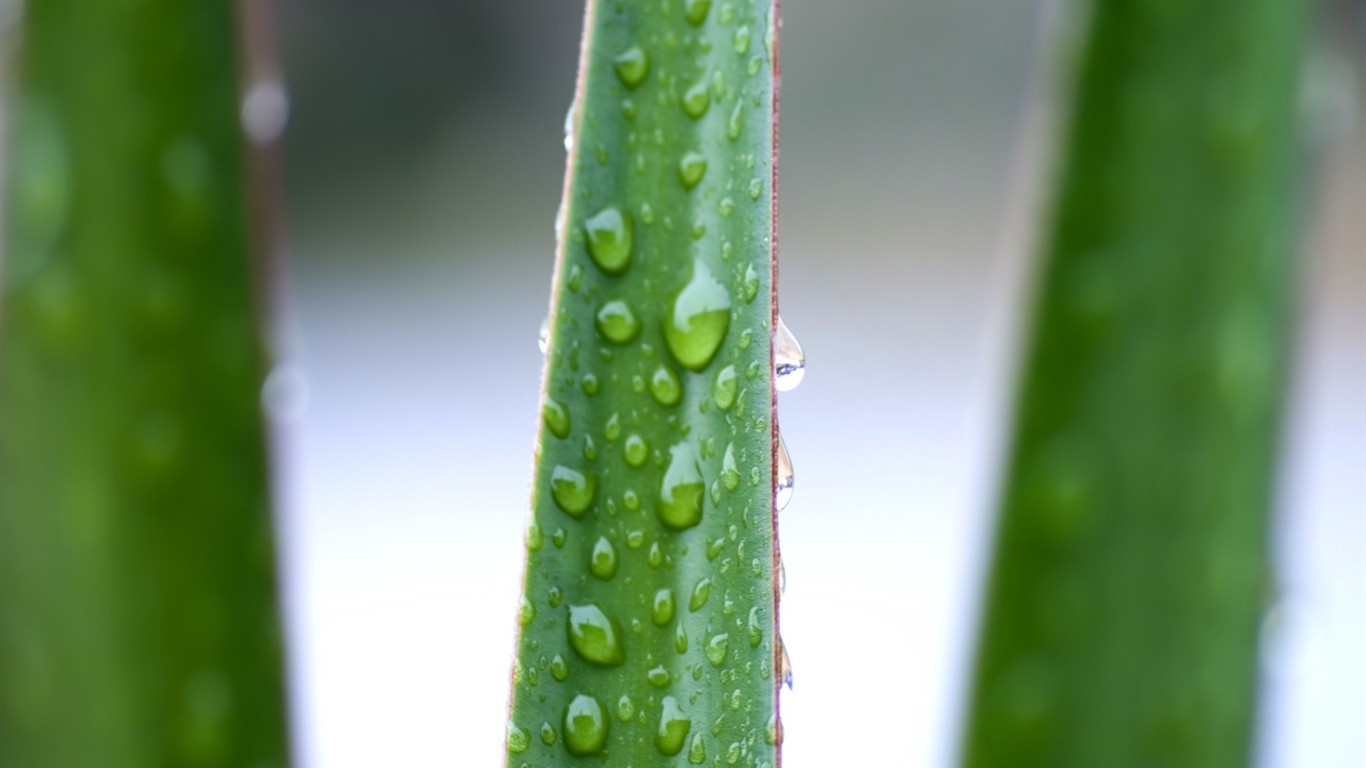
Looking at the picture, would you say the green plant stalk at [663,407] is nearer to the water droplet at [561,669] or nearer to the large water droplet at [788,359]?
the water droplet at [561,669]

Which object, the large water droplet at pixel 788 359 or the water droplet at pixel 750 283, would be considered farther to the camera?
the large water droplet at pixel 788 359

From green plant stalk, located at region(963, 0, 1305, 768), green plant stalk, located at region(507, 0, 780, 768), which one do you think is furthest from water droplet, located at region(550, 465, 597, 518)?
green plant stalk, located at region(963, 0, 1305, 768)

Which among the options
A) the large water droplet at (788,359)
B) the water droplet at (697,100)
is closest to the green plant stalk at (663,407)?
the water droplet at (697,100)

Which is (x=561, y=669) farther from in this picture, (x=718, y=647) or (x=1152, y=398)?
(x=1152, y=398)

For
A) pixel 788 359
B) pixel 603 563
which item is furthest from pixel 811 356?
pixel 603 563

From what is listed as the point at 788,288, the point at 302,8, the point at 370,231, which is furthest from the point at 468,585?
the point at 302,8

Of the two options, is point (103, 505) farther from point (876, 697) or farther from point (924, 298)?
point (924, 298)
